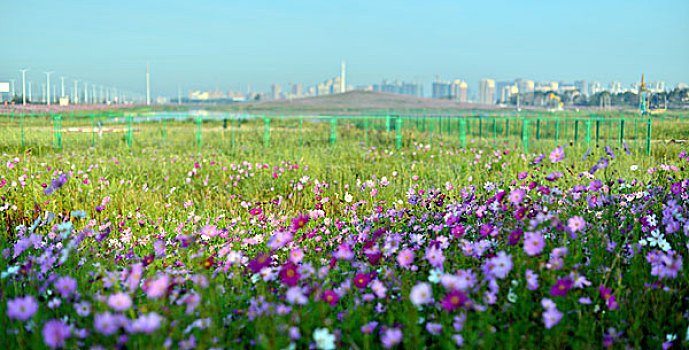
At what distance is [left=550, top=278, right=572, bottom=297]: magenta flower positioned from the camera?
175cm

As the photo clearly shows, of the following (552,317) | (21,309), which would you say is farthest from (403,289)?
(21,309)

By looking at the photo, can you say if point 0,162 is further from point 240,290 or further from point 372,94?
point 372,94

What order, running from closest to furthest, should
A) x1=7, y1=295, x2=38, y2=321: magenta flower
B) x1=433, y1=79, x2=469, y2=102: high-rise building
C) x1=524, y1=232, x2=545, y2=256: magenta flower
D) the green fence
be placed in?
x1=7, y1=295, x2=38, y2=321: magenta flower < x1=524, y1=232, x2=545, y2=256: magenta flower < the green fence < x1=433, y1=79, x2=469, y2=102: high-rise building

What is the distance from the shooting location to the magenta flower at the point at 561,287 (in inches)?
68.9

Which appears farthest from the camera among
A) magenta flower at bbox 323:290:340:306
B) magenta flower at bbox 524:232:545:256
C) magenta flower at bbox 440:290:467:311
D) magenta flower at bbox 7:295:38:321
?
magenta flower at bbox 524:232:545:256

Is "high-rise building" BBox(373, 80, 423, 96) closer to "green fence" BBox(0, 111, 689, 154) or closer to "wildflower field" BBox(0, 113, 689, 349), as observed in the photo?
"green fence" BBox(0, 111, 689, 154)

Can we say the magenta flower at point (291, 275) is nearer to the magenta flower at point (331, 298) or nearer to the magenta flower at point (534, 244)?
the magenta flower at point (331, 298)

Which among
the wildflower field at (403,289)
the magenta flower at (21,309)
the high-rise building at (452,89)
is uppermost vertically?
the high-rise building at (452,89)

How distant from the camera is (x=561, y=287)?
69.9 inches

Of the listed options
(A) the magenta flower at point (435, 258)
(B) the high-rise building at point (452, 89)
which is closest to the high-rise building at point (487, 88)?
(B) the high-rise building at point (452, 89)

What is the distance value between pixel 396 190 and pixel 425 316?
3270 millimetres

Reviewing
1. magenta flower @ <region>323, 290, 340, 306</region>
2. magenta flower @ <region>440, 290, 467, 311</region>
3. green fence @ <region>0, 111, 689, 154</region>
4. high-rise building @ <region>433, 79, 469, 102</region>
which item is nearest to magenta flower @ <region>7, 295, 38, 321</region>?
magenta flower @ <region>323, 290, 340, 306</region>

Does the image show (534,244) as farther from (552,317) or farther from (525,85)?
(525,85)

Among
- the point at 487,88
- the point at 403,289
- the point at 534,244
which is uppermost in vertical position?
the point at 487,88
